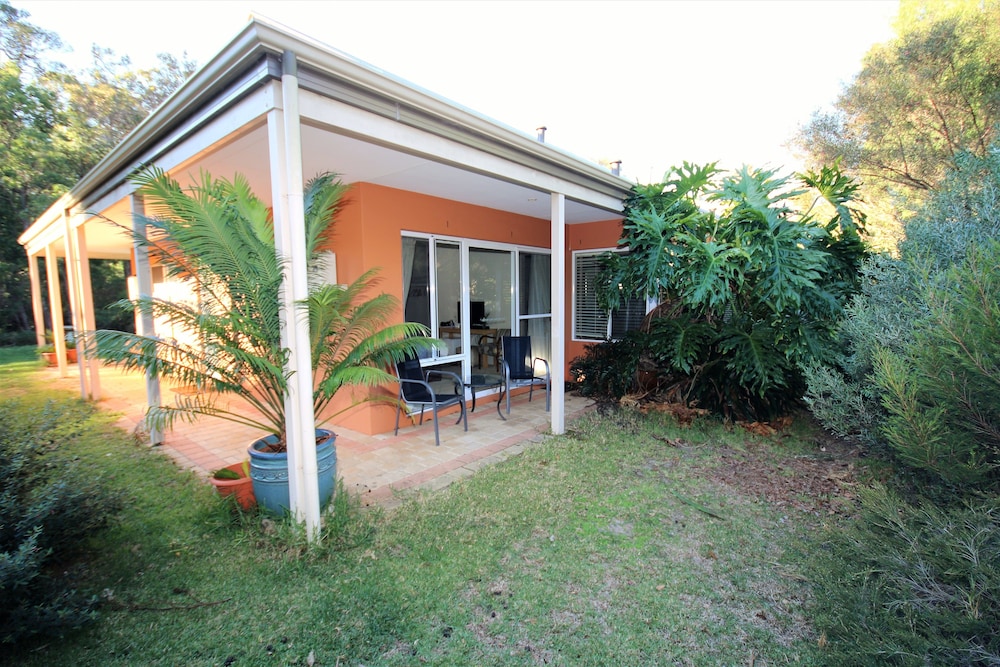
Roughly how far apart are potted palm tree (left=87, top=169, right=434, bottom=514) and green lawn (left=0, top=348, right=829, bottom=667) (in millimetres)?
537

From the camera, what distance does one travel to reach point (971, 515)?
1.99m

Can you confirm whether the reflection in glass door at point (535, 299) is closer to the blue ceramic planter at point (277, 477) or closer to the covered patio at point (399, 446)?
the covered patio at point (399, 446)

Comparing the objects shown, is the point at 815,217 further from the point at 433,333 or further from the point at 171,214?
the point at 171,214

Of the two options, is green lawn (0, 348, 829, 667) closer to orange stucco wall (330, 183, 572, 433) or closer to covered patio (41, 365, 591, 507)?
covered patio (41, 365, 591, 507)

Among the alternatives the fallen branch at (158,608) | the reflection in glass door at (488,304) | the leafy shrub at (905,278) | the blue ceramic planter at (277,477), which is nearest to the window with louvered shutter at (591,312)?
the reflection in glass door at (488,304)

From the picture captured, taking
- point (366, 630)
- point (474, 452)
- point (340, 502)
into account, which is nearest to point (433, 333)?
point (474, 452)

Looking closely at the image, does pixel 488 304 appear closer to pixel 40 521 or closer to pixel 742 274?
pixel 742 274

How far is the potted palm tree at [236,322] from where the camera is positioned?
281cm

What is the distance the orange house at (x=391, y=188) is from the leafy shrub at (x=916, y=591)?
10.0 feet

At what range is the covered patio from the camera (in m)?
3.93

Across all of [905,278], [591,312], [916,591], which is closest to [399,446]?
[916,591]

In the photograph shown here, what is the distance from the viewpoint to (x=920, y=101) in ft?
29.6

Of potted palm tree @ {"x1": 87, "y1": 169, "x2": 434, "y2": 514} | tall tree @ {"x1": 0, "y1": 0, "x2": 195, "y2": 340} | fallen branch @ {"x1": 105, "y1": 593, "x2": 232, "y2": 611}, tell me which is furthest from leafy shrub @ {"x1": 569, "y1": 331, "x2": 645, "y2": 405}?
tall tree @ {"x1": 0, "y1": 0, "x2": 195, "y2": 340}

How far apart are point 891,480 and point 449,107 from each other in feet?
14.2
